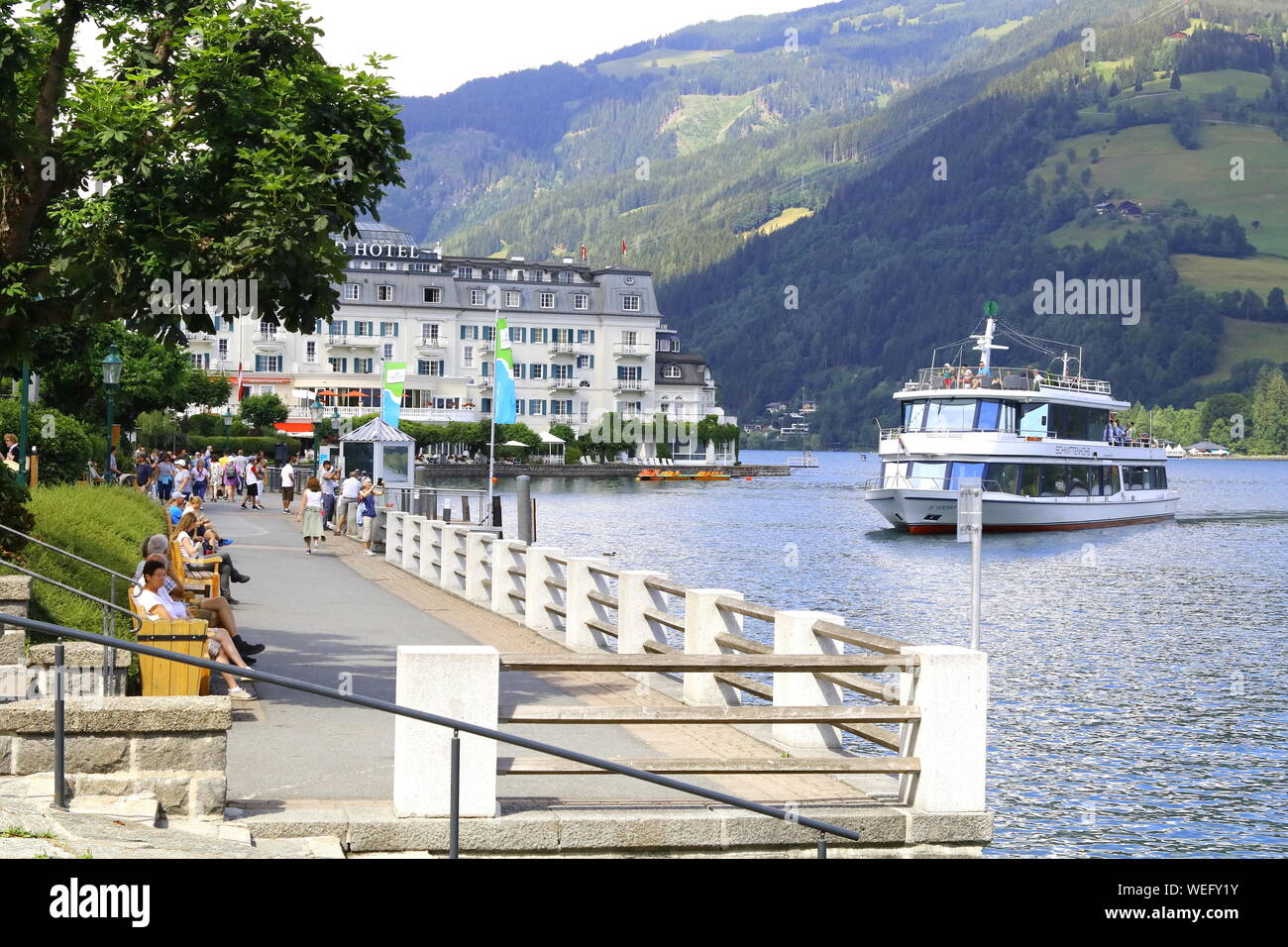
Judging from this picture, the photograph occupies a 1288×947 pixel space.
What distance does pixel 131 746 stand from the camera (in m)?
8.56

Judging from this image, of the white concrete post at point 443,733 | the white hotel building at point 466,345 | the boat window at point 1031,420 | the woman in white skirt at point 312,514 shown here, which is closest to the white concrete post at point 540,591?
the white concrete post at point 443,733

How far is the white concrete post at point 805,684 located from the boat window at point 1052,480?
5870 cm

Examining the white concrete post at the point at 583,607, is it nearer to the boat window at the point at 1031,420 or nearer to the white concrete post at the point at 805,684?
the white concrete post at the point at 805,684

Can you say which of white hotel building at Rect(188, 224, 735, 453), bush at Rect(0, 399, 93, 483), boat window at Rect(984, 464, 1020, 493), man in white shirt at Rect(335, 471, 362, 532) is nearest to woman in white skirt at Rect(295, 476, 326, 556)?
bush at Rect(0, 399, 93, 483)

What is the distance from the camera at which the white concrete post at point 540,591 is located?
1998cm

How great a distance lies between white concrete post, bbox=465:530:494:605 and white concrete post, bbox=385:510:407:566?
329 inches

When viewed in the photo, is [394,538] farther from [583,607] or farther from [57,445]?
[583,607]

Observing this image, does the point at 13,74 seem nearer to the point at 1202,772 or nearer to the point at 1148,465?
the point at 1202,772

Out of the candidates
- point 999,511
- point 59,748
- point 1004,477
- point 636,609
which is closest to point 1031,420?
point 1004,477

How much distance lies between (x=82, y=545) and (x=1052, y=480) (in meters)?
56.4

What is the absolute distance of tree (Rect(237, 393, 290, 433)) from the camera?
114m

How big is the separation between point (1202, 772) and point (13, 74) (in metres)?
15.0

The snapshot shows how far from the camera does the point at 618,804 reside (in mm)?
9656
